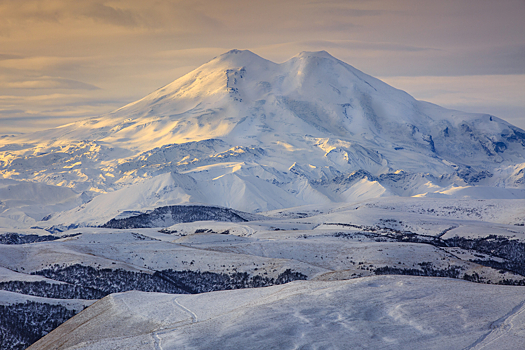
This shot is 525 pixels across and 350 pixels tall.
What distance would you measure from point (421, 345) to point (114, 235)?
506 ft

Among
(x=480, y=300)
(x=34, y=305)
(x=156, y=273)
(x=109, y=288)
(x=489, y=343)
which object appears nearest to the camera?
(x=489, y=343)

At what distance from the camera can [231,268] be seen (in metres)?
138

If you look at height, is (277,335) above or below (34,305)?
above

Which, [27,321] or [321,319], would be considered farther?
[27,321]

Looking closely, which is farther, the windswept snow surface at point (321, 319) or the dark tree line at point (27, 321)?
the dark tree line at point (27, 321)

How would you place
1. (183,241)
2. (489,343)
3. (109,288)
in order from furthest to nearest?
(183,241) → (109,288) → (489,343)

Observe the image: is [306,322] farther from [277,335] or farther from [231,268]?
[231,268]

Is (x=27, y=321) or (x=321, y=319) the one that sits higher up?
(x=321, y=319)

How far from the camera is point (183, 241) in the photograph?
17950 centimetres

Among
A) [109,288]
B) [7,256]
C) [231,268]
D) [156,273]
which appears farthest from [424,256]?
[7,256]

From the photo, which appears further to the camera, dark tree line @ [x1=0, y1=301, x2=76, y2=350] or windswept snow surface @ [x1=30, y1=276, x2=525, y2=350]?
dark tree line @ [x1=0, y1=301, x2=76, y2=350]

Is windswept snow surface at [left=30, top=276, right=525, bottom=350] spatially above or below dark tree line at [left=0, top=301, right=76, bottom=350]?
above

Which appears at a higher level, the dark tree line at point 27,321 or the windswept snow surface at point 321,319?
the windswept snow surface at point 321,319

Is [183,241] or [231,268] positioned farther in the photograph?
[183,241]
